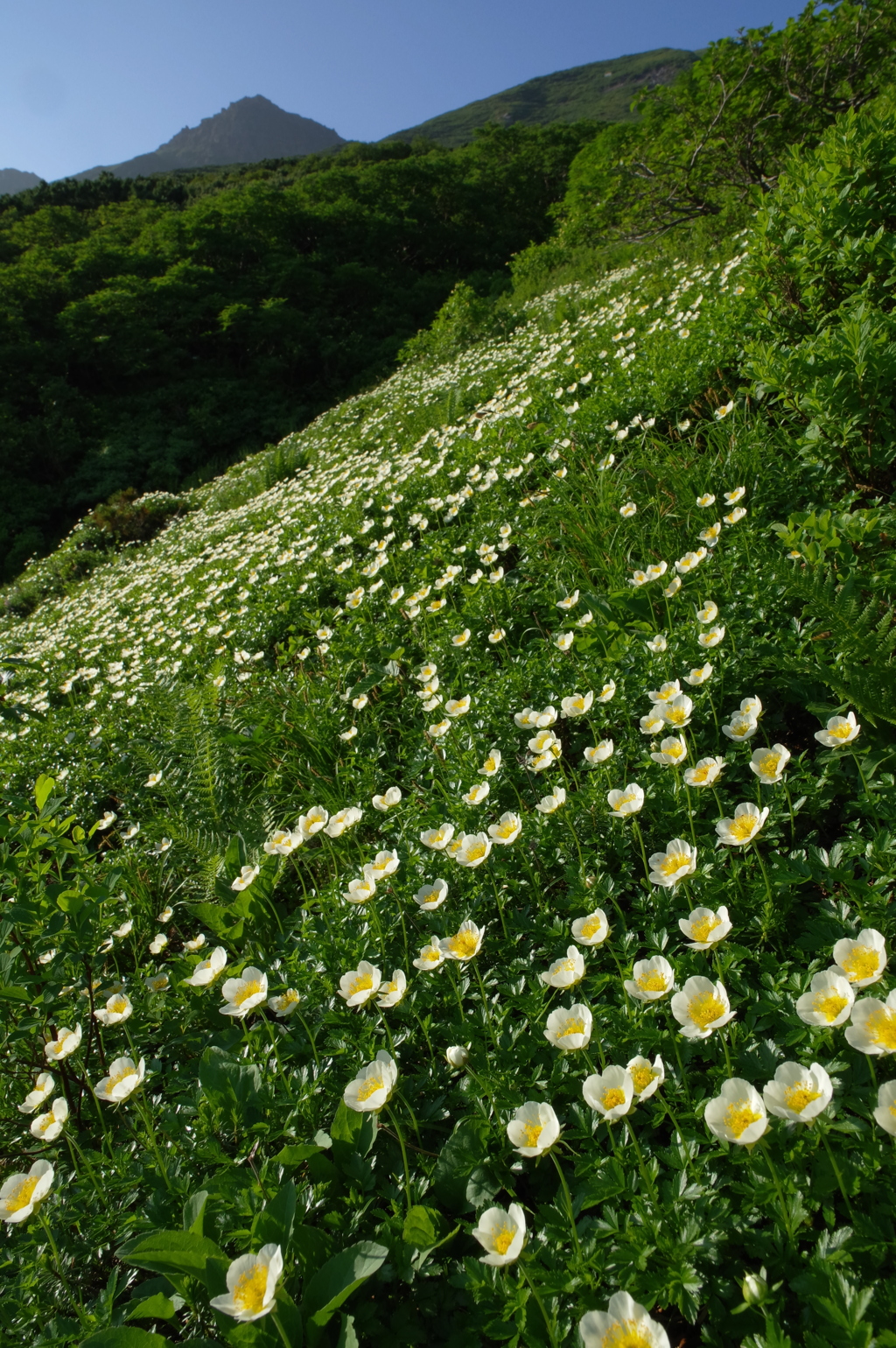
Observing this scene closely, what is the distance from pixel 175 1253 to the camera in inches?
49.9

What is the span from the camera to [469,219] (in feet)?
106

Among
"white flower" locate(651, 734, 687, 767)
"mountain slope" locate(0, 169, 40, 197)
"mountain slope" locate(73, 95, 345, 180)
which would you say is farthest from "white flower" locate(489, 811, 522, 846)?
"mountain slope" locate(0, 169, 40, 197)

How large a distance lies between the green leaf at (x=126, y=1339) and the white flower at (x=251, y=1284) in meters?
0.15

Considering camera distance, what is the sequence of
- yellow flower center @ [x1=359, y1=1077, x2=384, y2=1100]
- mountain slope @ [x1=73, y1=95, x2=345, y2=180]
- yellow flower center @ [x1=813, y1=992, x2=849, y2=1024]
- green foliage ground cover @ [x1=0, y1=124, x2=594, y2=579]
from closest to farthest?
yellow flower center @ [x1=813, y1=992, x2=849, y2=1024] < yellow flower center @ [x1=359, y1=1077, x2=384, y2=1100] < green foliage ground cover @ [x1=0, y1=124, x2=594, y2=579] < mountain slope @ [x1=73, y1=95, x2=345, y2=180]

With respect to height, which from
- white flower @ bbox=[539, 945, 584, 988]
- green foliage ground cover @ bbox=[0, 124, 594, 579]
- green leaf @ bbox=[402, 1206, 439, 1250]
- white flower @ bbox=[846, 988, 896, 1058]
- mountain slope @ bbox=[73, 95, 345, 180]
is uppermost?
mountain slope @ bbox=[73, 95, 345, 180]

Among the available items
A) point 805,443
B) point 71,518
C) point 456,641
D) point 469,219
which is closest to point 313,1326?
point 456,641

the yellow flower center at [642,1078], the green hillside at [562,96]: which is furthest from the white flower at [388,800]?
the green hillside at [562,96]

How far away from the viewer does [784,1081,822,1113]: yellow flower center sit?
1146 millimetres

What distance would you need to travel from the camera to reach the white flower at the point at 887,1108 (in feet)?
3.32

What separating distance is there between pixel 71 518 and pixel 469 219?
24.6m

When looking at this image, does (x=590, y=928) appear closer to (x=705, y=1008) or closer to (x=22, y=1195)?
(x=705, y=1008)

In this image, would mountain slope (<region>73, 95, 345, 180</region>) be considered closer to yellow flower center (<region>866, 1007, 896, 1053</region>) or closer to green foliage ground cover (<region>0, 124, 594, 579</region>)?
green foliage ground cover (<region>0, 124, 594, 579</region>)

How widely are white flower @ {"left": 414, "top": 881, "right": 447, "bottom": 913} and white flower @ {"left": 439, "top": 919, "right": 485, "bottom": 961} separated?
0.18 meters

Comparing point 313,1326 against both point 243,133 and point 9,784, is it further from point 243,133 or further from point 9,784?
point 243,133
